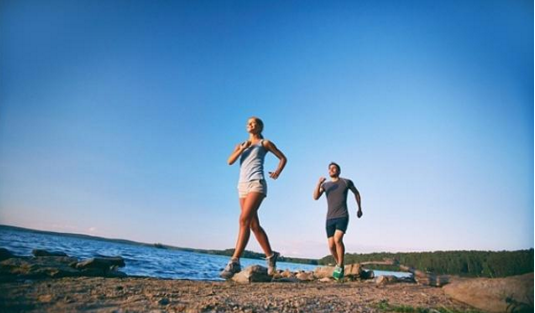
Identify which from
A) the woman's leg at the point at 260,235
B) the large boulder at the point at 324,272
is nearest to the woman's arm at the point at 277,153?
the woman's leg at the point at 260,235

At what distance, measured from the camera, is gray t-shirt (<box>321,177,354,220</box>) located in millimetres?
6738

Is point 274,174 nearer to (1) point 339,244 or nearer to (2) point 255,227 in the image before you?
(2) point 255,227

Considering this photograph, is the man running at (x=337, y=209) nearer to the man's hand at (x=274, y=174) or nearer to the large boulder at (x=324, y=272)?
the large boulder at (x=324, y=272)

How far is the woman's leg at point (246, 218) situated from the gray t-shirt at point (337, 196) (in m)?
2.66

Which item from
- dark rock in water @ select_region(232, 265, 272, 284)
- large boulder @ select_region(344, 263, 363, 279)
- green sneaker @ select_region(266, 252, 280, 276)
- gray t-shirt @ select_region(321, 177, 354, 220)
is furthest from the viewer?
large boulder @ select_region(344, 263, 363, 279)

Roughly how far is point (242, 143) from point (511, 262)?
450 cm

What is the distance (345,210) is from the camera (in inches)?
264

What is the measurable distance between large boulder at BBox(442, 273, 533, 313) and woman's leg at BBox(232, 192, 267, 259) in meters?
2.69

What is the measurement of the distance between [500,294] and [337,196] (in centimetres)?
398

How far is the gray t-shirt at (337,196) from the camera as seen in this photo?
6.74 meters

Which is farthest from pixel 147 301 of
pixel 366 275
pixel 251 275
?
pixel 366 275

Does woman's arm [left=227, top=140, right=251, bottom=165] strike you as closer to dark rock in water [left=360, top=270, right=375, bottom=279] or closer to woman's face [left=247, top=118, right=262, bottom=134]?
woman's face [left=247, top=118, right=262, bottom=134]

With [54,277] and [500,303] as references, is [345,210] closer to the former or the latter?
[500,303]

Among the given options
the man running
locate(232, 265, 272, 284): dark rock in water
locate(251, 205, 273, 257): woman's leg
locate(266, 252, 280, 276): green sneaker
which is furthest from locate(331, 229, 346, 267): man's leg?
locate(232, 265, 272, 284): dark rock in water
